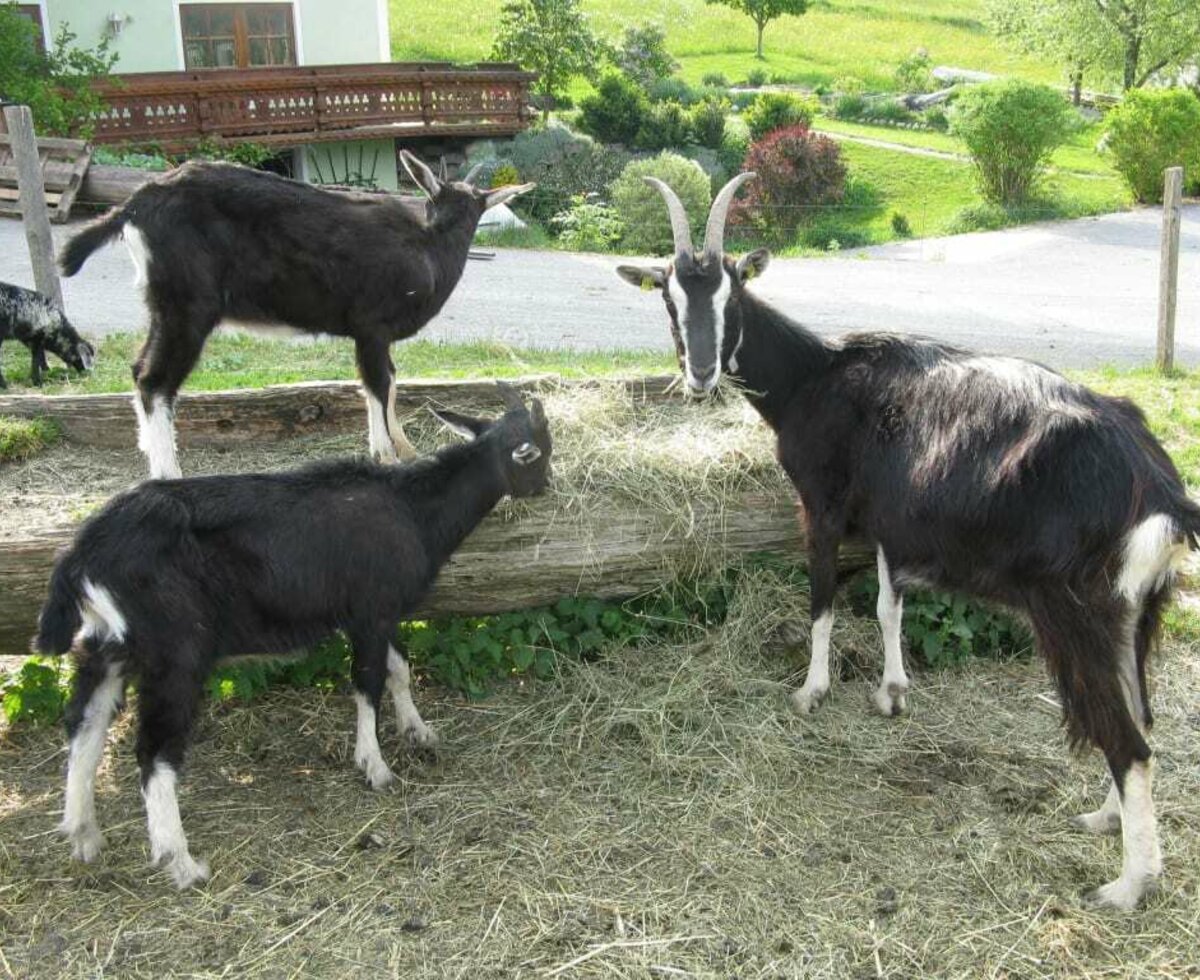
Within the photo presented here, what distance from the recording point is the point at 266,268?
632 centimetres

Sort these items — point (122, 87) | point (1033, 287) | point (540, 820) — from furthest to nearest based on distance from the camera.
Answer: point (122, 87) < point (1033, 287) < point (540, 820)

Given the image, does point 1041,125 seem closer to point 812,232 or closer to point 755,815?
point 812,232

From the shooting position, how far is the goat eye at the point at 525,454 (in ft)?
18.2

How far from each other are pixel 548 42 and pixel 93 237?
2595 centimetres

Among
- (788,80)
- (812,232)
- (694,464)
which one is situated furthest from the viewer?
(788,80)

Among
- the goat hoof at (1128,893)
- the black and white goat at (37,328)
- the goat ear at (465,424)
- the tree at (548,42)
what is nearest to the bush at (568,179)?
the tree at (548,42)

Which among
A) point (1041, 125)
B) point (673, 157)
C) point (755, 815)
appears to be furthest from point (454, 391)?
point (1041, 125)

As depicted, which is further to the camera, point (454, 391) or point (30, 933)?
point (454, 391)

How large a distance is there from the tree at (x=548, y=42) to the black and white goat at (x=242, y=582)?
26.3 m

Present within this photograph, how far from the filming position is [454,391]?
23.7 feet

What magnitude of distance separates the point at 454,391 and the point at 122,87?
16916 millimetres

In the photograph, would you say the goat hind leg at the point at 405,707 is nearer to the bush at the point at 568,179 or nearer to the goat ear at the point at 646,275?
the goat ear at the point at 646,275

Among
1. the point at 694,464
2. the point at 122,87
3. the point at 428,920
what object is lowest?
the point at 428,920

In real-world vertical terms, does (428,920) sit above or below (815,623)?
below
